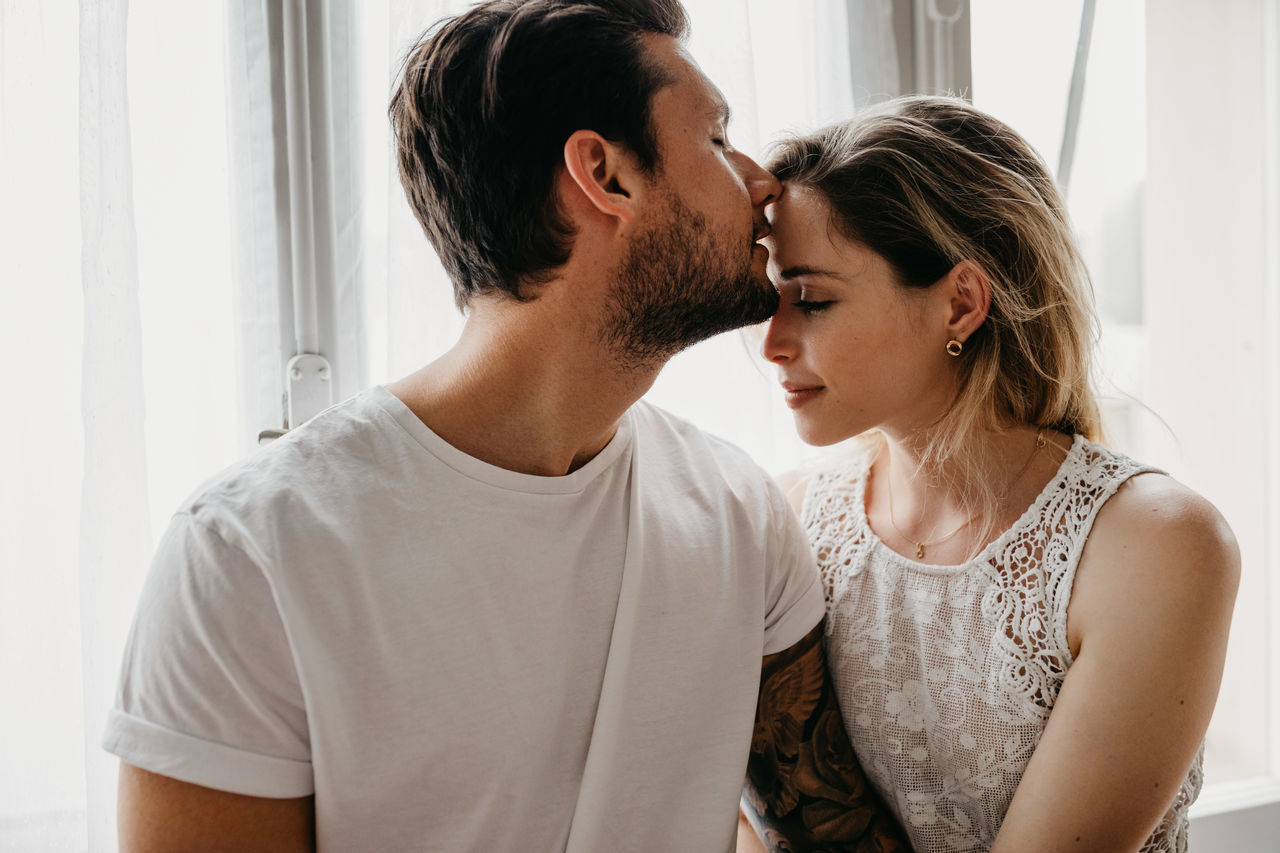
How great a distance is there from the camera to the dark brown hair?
112cm

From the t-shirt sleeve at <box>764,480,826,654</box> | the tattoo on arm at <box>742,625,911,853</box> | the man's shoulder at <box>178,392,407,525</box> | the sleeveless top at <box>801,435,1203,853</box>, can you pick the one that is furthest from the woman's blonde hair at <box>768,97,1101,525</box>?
the man's shoulder at <box>178,392,407,525</box>

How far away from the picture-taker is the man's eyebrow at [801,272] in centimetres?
126

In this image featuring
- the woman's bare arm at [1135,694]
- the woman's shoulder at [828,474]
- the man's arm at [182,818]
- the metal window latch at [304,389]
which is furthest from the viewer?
the woman's shoulder at [828,474]

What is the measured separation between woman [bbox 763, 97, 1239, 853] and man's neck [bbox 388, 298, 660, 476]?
11.8 inches

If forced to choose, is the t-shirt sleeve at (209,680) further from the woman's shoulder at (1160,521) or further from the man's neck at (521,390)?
the woman's shoulder at (1160,521)

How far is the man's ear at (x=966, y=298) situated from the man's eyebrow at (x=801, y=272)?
0.50 ft

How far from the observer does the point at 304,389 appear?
1.37 metres

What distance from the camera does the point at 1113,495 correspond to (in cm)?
117

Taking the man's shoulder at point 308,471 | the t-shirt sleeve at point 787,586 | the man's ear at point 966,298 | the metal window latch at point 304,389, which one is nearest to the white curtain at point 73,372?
the metal window latch at point 304,389

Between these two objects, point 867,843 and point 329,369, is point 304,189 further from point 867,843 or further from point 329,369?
point 867,843

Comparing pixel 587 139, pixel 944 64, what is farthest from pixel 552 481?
pixel 944 64

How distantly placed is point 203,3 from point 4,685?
3.11 feet

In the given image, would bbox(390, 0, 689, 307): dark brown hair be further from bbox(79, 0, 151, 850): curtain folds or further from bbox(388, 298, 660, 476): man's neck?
bbox(79, 0, 151, 850): curtain folds

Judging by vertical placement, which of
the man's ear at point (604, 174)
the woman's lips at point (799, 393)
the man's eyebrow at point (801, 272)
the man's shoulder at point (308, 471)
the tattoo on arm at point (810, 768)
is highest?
the man's ear at point (604, 174)
